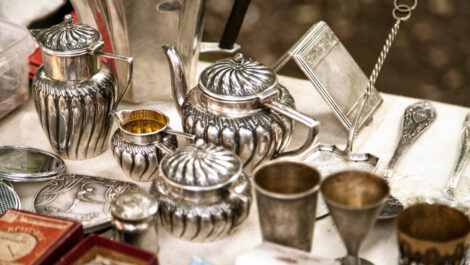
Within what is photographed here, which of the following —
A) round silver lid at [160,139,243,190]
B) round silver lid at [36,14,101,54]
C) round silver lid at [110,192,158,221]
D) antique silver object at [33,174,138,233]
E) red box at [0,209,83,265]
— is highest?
round silver lid at [36,14,101,54]

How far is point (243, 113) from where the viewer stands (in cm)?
90

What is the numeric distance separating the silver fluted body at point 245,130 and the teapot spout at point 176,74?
0.19ft

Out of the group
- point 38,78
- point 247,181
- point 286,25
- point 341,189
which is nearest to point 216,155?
point 247,181

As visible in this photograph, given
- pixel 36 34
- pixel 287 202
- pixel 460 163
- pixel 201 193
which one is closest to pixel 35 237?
pixel 201 193

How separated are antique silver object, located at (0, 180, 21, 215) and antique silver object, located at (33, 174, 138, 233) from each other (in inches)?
1.1

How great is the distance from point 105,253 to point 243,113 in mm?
303

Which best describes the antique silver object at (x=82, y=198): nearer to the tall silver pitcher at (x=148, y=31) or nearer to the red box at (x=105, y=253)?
the red box at (x=105, y=253)

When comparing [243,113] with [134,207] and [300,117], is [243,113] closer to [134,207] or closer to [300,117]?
[300,117]

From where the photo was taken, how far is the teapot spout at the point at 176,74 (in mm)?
973

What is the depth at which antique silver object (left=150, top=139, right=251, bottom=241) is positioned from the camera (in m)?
0.77

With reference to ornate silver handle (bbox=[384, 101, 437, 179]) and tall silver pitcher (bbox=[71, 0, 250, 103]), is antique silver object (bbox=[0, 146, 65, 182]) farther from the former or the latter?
ornate silver handle (bbox=[384, 101, 437, 179])

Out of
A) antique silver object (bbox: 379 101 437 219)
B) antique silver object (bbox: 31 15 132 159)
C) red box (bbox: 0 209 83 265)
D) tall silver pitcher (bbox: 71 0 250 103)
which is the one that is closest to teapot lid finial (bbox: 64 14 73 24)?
antique silver object (bbox: 31 15 132 159)

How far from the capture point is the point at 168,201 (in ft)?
2.60

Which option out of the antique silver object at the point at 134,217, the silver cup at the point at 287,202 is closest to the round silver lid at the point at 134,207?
the antique silver object at the point at 134,217
